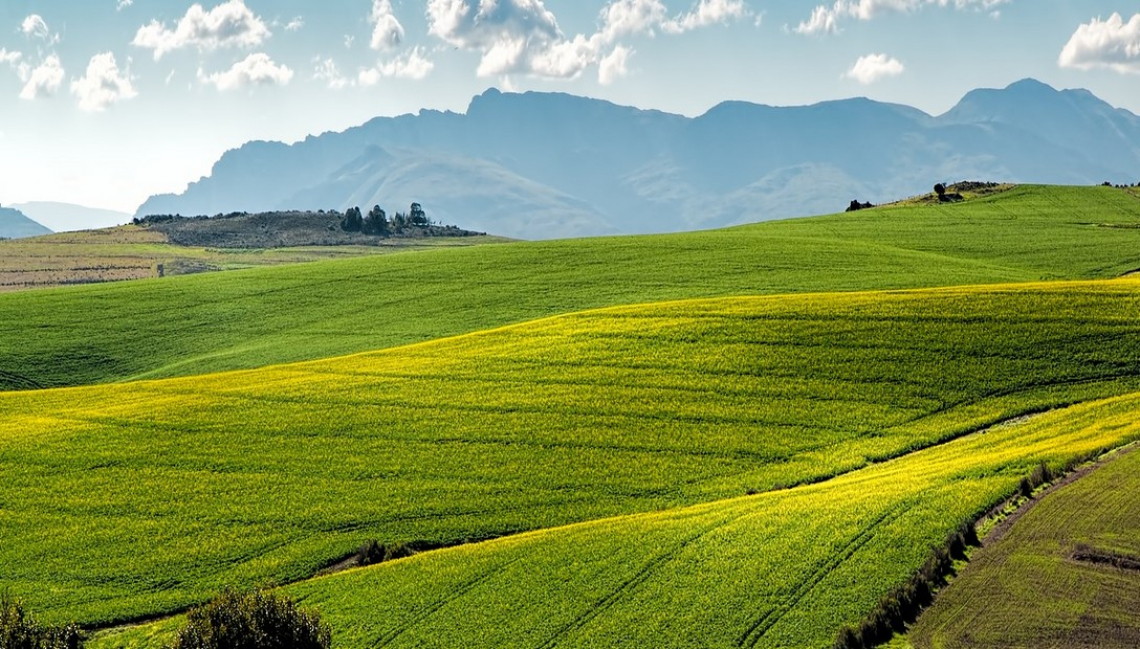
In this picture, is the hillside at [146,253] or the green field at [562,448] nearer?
the green field at [562,448]

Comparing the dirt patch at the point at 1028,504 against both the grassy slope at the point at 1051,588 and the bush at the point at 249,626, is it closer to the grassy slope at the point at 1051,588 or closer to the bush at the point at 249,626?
the grassy slope at the point at 1051,588

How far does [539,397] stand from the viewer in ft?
140

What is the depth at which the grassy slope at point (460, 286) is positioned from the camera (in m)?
61.4

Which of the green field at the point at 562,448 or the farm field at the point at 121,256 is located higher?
the farm field at the point at 121,256

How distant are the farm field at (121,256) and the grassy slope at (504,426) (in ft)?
258

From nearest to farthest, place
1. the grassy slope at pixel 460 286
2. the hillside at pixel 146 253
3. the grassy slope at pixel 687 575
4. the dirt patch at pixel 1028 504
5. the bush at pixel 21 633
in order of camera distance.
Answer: the bush at pixel 21 633 < the grassy slope at pixel 687 575 < the dirt patch at pixel 1028 504 < the grassy slope at pixel 460 286 < the hillside at pixel 146 253

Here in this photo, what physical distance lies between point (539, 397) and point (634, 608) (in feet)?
62.3

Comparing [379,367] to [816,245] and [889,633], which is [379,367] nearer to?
[889,633]

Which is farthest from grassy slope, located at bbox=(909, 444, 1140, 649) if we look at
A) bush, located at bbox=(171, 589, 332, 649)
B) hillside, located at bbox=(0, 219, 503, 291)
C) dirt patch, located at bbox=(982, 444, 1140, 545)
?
hillside, located at bbox=(0, 219, 503, 291)

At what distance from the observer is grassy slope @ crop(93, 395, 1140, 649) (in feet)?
76.1

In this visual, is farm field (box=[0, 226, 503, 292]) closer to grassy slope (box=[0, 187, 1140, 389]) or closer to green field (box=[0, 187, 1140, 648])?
grassy slope (box=[0, 187, 1140, 389])

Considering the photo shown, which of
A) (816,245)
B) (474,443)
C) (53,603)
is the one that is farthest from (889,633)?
(816,245)

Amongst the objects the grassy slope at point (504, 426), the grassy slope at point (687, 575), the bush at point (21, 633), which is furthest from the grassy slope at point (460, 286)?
the bush at point (21, 633)

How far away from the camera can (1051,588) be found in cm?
2241
